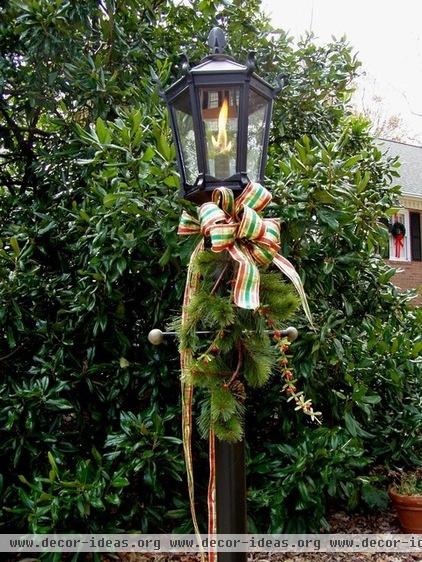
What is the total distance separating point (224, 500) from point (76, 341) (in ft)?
7.36

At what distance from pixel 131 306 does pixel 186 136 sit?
75.4 inches

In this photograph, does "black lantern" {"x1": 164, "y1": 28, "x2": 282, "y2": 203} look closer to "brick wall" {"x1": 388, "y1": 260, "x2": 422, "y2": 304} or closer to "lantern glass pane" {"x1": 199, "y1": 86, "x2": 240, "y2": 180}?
"lantern glass pane" {"x1": 199, "y1": 86, "x2": 240, "y2": 180}

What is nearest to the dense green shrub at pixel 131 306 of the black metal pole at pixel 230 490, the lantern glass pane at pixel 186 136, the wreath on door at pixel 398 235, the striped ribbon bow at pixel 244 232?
the lantern glass pane at pixel 186 136

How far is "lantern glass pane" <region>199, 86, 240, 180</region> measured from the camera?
6.49 ft

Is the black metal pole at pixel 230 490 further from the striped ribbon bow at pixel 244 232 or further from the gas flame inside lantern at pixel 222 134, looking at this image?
the gas flame inside lantern at pixel 222 134

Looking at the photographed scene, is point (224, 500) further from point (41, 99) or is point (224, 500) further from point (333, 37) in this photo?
point (333, 37)

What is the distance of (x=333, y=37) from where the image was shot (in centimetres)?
492

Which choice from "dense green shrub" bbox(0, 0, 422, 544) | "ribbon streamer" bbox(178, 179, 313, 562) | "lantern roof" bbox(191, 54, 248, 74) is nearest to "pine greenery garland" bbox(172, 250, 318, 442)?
"ribbon streamer" bbox(178, 179, 313, 562)

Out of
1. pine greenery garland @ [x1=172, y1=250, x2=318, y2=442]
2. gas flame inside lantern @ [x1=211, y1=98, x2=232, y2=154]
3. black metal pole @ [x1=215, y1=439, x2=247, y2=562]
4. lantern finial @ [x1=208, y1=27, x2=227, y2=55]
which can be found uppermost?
lantern finial @ [x1=208, y1=27, x2=227, y2=55]

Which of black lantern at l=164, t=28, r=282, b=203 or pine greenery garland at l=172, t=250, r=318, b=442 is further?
black lantern at l=164, t=28, r=282, b=203

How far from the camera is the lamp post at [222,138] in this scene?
189cm

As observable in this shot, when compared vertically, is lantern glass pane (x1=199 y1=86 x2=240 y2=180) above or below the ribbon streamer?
above

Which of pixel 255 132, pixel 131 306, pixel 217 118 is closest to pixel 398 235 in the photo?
pixel 131 306

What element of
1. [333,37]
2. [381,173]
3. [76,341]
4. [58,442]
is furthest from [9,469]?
[333,37]
